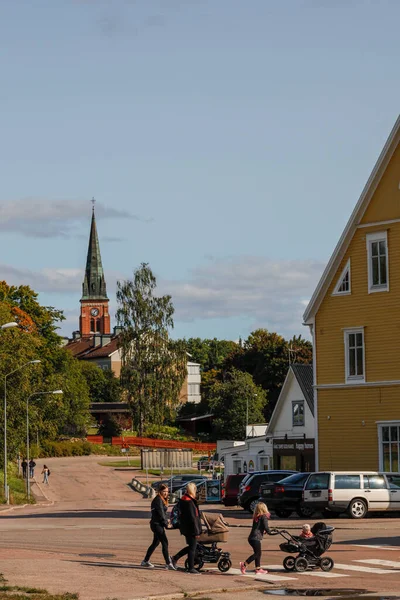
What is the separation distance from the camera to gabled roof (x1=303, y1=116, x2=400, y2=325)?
144 ft

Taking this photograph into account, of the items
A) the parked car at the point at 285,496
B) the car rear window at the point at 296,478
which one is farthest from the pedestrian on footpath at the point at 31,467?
the parked car at the point at 285,496

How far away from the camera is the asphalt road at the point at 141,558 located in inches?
767

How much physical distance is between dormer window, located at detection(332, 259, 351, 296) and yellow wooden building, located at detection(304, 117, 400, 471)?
0.04m

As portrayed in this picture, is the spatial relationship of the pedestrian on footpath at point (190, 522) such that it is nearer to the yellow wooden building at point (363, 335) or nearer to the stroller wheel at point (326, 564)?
the stroller wheel at point (326, 564)

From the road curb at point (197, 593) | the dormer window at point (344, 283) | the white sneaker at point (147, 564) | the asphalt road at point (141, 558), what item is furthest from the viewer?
the dormer window at point (344, 283)

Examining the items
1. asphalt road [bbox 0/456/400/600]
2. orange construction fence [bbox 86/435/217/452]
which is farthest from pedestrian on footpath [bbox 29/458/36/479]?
asphalt road [bbox 0/456/400/600]

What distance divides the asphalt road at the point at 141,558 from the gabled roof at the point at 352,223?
368 inches

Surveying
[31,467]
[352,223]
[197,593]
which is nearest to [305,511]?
[352,223]

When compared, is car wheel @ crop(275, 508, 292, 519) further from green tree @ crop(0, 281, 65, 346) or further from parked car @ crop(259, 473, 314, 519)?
green tree @ crop(0, 281, 65, 346)

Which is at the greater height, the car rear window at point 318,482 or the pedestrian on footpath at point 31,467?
the car rear window at point 318,482

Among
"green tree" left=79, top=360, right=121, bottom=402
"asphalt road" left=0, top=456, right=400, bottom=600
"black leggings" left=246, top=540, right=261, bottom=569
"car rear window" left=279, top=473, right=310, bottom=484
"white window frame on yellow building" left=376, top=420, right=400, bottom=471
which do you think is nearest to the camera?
"asphalt road" left=0, top=456, right=400, bottom=600

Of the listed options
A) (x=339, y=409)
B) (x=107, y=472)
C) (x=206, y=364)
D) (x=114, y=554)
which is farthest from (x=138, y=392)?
(x=206, y=364)

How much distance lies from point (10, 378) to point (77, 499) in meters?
10.1

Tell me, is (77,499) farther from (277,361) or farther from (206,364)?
(206,364)
